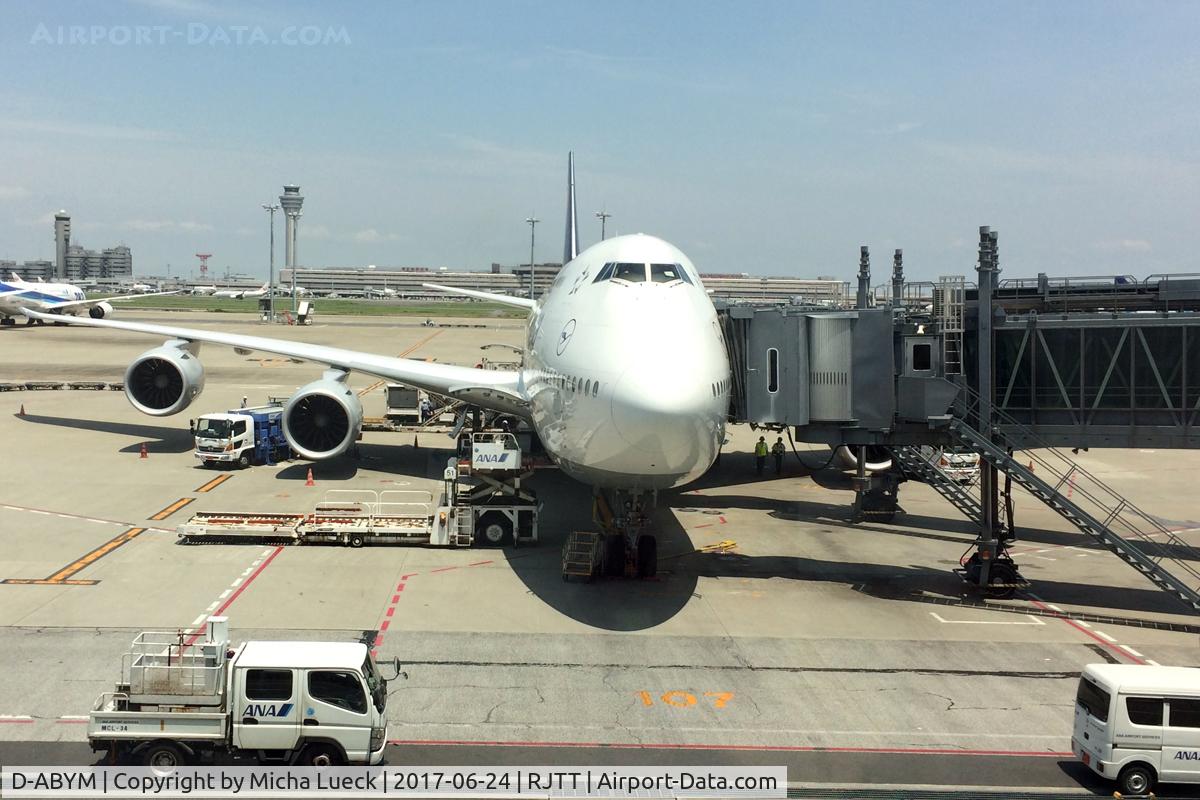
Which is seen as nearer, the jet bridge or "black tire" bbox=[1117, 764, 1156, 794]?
"black tire" bbox=[1117, 764, 1156, 794]

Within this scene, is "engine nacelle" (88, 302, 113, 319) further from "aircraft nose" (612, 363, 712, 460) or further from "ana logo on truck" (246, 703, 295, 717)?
"ana logo on truck" (246, 703, 295, 717)

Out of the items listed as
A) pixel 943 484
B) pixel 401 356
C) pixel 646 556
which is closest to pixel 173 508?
pixel 646 556

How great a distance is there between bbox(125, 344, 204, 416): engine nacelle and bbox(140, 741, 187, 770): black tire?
2395 cm

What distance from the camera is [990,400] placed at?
20.8 m

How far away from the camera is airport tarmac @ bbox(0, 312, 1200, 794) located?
1302 cm

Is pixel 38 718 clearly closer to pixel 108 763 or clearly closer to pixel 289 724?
pixel 108 763

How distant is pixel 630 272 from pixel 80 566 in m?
12.8

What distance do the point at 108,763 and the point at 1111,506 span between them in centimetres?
2858

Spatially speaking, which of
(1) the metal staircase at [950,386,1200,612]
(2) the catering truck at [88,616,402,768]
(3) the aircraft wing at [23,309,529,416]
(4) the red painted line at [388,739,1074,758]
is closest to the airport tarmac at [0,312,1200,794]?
(4) the red painted line at [388,739,1074,758]

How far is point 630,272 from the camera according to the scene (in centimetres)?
1895

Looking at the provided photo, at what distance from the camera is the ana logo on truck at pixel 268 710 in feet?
37.7

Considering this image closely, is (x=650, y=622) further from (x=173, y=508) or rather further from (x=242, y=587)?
(x=173, y=508)

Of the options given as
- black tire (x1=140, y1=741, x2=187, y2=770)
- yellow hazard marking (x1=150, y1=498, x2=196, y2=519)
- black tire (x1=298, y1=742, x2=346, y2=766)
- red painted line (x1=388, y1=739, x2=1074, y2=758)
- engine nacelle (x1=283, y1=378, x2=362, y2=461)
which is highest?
engine nacelle (x1=283, y1=378, x2=362, y2=461)

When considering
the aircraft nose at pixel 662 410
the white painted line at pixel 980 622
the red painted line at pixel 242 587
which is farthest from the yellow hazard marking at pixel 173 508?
the white painted line at pixel 980 622
